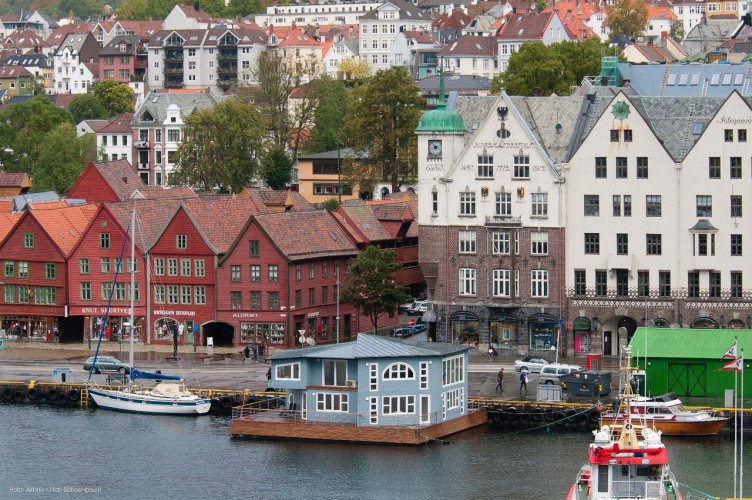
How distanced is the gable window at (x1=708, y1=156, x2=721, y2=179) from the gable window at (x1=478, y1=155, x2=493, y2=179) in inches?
466

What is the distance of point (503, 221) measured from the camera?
112 m

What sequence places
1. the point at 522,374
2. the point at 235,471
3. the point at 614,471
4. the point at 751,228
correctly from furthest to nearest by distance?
1. the point at 751,228
2. the point at 522,374
3. the point at 235,471
4. the point at 614,471

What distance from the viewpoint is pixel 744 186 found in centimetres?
10875

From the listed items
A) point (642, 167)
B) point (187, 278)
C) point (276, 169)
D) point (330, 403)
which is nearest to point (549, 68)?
point (276, 169)

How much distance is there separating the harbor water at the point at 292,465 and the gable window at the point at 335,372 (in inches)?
129

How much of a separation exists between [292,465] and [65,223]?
4175 centimetres

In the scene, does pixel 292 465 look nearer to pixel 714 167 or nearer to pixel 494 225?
pixel 494 225

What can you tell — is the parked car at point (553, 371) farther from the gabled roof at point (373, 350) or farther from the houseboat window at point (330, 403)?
the houseboat window at point (330, 403)

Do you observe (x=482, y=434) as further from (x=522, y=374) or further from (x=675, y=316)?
(x=675, y=316)

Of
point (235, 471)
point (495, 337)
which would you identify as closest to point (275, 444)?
point (235, 471)

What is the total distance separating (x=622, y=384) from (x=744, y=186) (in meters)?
24.7

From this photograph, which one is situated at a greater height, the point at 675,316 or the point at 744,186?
the point at 744,186

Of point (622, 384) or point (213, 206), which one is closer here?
point (622, 384)

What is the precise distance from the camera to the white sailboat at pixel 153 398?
101 metres
